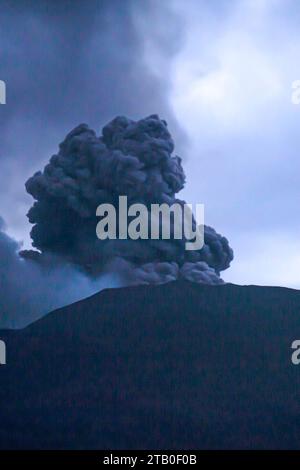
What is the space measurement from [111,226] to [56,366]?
19231 millimetres

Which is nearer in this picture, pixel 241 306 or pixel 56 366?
pixel 56 366

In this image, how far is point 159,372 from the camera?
1157 inches

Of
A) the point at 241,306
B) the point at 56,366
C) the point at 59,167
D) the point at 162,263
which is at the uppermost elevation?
the point at 59,167

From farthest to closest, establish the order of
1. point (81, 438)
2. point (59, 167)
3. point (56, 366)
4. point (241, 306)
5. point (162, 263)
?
point (59, 167), point (162, 263), point (241, 306), point (56, 366), point (81, 438)

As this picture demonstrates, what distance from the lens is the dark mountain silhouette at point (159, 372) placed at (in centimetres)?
2422

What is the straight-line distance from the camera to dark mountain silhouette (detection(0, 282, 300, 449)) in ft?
79.5

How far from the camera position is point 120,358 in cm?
3084

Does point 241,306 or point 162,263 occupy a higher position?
point 162,263

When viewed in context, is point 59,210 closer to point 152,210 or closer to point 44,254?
point 44,254
